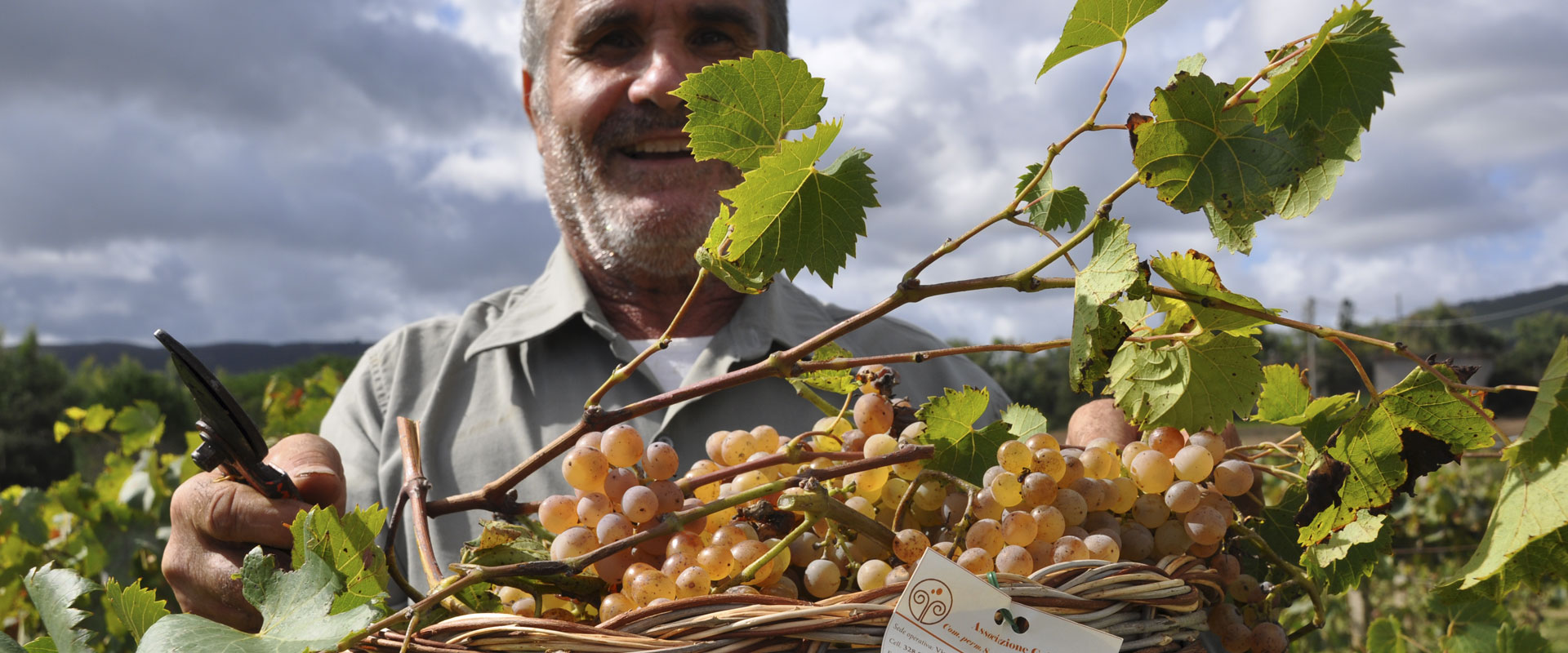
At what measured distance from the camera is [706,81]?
785mm

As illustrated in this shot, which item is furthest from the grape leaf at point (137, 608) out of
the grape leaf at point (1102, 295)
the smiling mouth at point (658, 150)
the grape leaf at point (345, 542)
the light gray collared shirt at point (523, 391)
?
the smiling mouth at point (658, 150)

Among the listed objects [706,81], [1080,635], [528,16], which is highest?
[528,16]

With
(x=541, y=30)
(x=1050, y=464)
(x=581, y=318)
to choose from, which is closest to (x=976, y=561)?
(x=1050, y=464)

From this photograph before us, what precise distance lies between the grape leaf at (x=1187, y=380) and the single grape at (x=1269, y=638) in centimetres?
23

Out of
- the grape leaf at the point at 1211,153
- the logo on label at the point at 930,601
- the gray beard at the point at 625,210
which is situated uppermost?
the gray beard at the point at 625,210

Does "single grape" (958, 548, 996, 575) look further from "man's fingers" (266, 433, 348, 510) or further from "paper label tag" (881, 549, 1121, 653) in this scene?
"man's fingers" (266, 433, 348, 510)

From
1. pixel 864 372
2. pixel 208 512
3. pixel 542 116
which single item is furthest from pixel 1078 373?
pixel 542 116

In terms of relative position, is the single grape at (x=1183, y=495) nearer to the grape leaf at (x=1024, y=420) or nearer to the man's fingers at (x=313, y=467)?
the grape leaf at (x=1024, y=420)

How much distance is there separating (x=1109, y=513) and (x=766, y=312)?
4.69 ft

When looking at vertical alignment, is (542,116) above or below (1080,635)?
above

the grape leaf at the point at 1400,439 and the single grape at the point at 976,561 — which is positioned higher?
the grape leaf at the point at 1400,439

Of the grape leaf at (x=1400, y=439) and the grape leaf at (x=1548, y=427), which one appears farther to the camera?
the grape leaf at (x=1400, y=439)

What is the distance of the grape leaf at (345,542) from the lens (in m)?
0.76

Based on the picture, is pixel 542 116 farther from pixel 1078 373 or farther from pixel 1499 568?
pixel 1499 568
